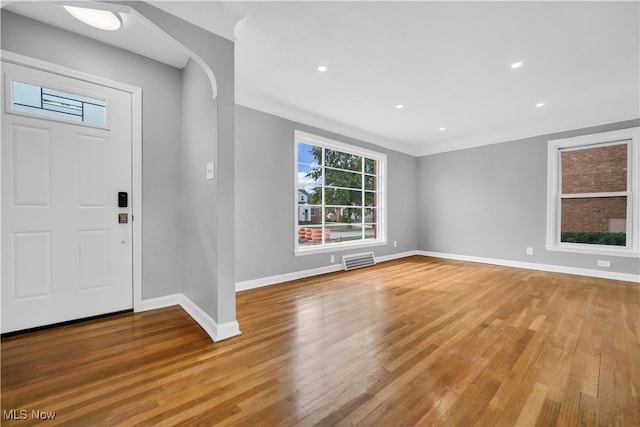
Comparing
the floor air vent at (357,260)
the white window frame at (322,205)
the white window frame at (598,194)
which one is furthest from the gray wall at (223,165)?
the white window frame at (598,194)

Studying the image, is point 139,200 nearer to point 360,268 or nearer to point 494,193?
point 360,268

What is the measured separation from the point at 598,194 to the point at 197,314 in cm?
630

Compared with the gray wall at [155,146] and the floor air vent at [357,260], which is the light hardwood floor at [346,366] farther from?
the floor air vent at [357,260]

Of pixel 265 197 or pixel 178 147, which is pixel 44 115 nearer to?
pixel 178 147

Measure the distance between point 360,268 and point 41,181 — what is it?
444 cm

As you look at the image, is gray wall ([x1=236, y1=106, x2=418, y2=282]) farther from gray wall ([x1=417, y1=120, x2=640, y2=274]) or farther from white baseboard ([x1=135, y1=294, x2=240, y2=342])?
gray wall ([x1=417, y1=120, x2=640, y2=274])

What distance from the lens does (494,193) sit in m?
5.39

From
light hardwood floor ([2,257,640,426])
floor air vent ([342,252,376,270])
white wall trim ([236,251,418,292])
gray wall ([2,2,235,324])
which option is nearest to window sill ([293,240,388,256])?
floor air vent ([342,252,376,270])

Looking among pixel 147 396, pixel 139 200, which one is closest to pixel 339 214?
pixel 139 200

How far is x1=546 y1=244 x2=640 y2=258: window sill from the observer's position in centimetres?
406

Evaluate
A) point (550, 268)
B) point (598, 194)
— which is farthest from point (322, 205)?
point (598, 194)

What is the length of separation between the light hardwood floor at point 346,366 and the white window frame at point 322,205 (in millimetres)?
1451

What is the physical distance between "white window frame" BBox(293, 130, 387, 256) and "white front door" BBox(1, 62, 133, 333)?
2179 millimetres

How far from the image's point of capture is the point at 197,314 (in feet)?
8.27
